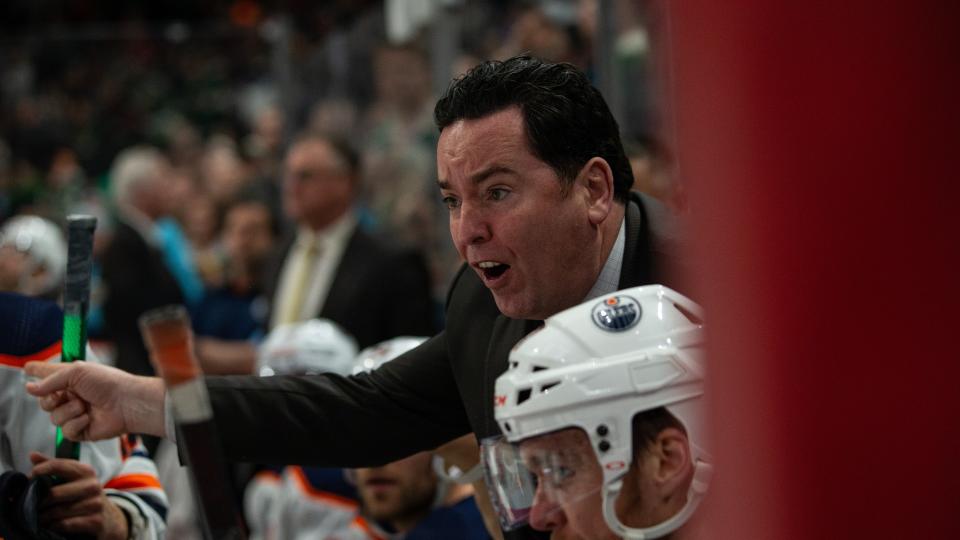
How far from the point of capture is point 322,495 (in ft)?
13.8

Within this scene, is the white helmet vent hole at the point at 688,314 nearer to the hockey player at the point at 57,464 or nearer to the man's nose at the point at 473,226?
the man's nose at the point at 473,226

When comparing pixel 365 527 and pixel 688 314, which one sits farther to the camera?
pixel 365 527

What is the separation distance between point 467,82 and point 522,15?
2.86 m

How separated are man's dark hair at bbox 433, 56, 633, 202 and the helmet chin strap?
53 centimetres

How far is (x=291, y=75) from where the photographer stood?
836 centimetres

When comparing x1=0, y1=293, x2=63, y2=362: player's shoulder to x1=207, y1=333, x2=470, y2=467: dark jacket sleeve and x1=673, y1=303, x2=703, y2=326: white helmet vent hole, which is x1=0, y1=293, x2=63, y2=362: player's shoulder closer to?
x1=207, y1=333, x2=470, y2=467: dark jacket sleeve

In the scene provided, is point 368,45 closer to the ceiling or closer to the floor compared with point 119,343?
closer to the ceiling

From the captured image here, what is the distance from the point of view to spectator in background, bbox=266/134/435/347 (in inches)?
203

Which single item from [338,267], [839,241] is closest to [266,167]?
[338,267]

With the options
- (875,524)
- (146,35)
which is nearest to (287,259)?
(875,524)

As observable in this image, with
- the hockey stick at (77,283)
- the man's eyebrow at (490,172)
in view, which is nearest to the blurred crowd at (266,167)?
the man's eyebrow at (490,172)

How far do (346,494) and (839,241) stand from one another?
11.4 ft

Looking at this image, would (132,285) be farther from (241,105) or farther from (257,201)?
(241,105)

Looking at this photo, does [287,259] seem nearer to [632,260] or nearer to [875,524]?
[632,260]
